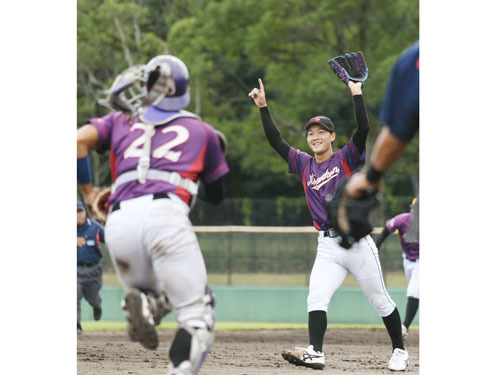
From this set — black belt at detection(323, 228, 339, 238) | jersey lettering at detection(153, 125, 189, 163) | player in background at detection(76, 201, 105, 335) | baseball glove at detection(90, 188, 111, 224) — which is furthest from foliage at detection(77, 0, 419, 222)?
jersey lettering at detection(153, 125, 189, 163)

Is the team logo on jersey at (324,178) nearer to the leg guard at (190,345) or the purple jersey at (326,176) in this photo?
the purple jersey at (326,176)

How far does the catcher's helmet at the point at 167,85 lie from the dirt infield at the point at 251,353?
3.09 m

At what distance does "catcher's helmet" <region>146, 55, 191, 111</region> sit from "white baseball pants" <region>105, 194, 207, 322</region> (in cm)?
58

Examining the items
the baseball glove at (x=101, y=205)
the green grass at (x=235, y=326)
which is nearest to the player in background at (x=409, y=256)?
the green grass at (x=235, y=326)

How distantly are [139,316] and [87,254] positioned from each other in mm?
7065

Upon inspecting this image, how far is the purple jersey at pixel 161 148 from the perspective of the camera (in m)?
4.77

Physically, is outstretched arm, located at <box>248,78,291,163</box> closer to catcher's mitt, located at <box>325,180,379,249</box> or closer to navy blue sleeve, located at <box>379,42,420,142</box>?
catcher's mitt, located at <box>325,180,379,249</box>

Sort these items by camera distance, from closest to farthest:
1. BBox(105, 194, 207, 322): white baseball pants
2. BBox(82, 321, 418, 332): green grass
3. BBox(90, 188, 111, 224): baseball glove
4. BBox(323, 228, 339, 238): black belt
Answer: BBox(105, 194, 207, 322): white baseball pants → BBox(90, 188, 111, 224): baseball glove → BBox(323, 228, 339, 238): black belt → BBox(82, 321, 418, 332): green grass

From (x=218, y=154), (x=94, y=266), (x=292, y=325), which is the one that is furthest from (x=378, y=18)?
(x=218, y=154)

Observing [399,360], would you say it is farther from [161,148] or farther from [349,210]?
[161,148]

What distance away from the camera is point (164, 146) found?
4781 mm

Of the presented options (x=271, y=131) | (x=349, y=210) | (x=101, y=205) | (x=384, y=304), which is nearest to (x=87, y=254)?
(x=271, y=131)

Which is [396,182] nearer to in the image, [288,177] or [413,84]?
[288,177]

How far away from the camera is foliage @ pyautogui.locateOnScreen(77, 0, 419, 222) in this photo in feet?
73.2
